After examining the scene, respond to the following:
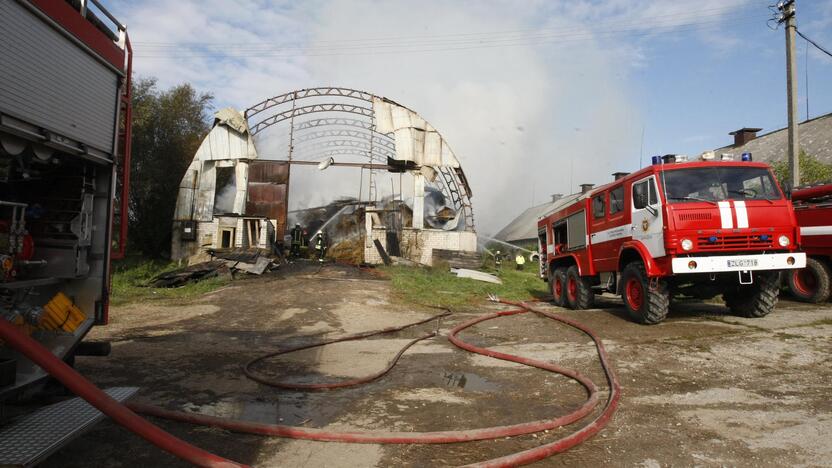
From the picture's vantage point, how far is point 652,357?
588cm

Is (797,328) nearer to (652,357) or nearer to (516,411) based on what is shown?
(652,357)

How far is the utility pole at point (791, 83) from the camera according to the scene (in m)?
13.5

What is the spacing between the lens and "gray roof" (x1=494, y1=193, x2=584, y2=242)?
3728cm

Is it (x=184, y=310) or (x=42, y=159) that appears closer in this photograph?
(x=42, y=159)

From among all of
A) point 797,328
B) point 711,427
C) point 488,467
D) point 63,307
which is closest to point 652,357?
point 711,427

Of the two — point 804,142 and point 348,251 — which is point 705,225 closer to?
point 348,251

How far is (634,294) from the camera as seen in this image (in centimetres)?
803

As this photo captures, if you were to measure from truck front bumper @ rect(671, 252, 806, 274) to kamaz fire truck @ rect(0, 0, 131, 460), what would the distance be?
22.9 feet

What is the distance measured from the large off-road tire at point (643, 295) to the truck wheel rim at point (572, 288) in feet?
8.16

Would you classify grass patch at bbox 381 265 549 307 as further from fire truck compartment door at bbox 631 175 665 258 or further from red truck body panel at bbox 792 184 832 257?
red truck body panel at bbox 792 184 832 257

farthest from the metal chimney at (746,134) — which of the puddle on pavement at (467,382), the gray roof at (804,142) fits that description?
the puddle on pavement at (467,382)

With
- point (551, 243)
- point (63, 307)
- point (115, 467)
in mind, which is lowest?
point (115, 467)

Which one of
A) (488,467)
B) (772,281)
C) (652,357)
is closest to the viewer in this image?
(488,467)

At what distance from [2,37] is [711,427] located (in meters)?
5.63
